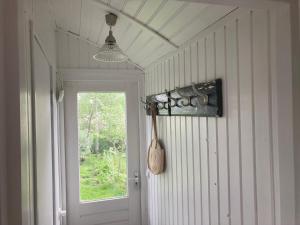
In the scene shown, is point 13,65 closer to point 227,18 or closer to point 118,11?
point 227,18

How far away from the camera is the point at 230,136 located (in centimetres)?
121

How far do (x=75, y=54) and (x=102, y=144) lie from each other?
96cm

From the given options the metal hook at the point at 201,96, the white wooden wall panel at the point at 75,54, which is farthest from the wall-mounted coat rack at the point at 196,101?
the white wooden wall panel at the point at 75,54

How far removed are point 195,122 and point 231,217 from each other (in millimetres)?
567

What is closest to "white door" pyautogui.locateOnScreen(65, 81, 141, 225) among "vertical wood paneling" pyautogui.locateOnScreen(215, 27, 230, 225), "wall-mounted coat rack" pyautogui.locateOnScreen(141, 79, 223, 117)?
"wall-mounted coat rack" pyautogui.locateOnScreen(141, 79, 223, 117)

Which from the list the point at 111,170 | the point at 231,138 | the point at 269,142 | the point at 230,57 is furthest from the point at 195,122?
the point at 111,170

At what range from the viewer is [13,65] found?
58 cm

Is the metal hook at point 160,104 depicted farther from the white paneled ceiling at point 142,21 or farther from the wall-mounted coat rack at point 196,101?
the white paneled ceiling at point 142,21

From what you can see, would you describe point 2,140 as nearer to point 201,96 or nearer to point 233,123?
point 233,123

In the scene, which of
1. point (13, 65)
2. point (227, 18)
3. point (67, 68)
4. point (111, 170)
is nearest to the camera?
point (13, 65)

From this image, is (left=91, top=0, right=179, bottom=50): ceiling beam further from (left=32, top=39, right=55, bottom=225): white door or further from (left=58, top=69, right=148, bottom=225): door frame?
(left=58, top=69, right=148, bottom=225): door frame

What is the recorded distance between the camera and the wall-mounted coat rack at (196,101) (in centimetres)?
128

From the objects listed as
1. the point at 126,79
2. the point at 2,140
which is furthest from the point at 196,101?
the point at 126,79

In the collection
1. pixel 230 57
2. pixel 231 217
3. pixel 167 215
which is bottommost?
pixel 167 215
